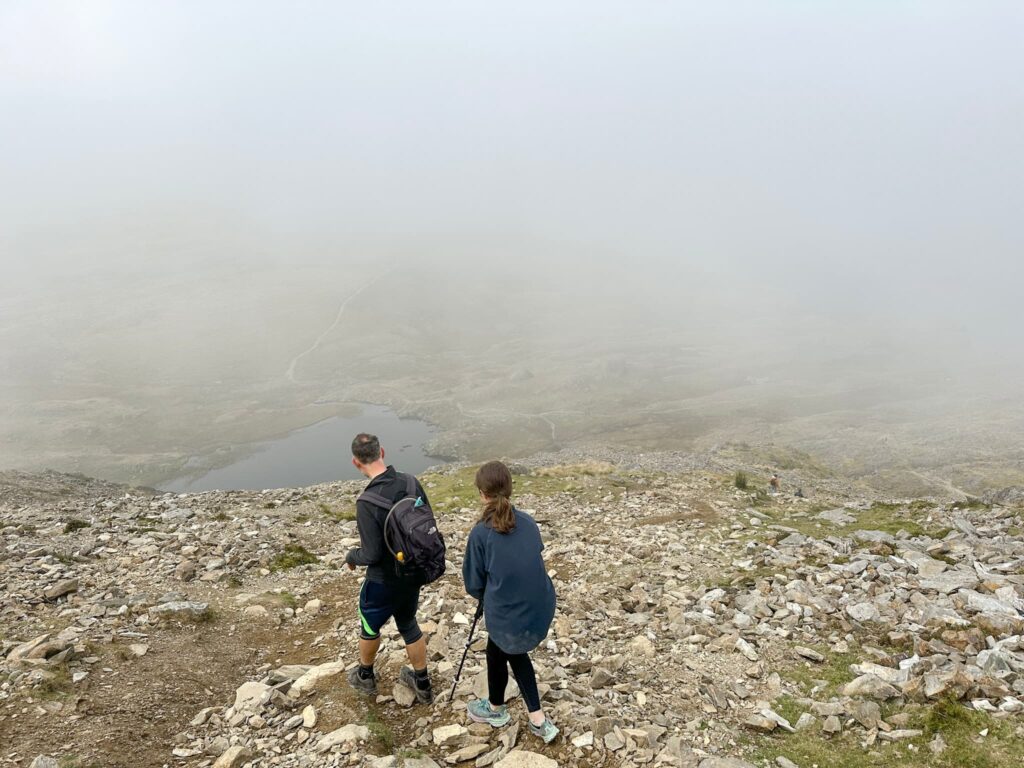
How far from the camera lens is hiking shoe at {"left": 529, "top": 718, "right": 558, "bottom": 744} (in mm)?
7617

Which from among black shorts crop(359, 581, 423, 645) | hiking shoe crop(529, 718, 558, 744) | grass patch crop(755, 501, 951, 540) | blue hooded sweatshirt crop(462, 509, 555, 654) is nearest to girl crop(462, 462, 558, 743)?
blue hooded sweatshirt crop(462, 509, 555, 654)

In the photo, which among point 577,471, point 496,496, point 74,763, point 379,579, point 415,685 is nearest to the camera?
point 496,496

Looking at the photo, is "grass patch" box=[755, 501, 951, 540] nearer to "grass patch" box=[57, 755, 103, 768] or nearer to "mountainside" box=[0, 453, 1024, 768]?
"mountainside" box=[0, 453, 1024, 768]

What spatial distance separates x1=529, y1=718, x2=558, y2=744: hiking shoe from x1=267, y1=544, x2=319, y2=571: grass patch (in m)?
11.8

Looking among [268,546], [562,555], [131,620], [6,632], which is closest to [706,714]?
[562,555]

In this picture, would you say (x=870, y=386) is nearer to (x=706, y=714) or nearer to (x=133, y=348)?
(x=706, y=714)

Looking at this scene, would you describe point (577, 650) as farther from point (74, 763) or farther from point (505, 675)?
point (74, 763)

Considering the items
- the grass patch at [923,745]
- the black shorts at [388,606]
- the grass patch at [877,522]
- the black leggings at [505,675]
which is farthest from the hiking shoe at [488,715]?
the grass patch at [877,522]

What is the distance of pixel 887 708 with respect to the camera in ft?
28.8

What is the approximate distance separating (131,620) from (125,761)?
516 cm

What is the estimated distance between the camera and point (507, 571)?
702 cm

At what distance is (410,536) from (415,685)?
2832 mm

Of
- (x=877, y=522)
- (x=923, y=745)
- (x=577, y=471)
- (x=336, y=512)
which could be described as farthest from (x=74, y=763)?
(x=577, y=471)

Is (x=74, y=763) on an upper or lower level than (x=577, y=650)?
upper
